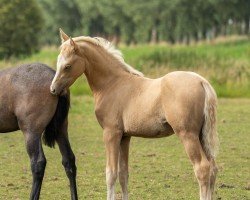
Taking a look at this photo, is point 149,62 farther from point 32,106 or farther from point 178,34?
point 178,34

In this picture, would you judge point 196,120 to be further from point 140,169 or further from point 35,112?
point 140,169

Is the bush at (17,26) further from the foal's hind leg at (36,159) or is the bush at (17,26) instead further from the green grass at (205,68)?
the foal's hind leg at (36,159)

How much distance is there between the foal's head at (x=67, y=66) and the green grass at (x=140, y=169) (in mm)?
1743

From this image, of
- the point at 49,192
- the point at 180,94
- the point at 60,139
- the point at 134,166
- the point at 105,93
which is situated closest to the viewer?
the point at 180,94

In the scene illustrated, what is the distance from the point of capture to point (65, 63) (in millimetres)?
7125

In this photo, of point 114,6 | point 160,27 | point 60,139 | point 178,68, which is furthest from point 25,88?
point 114,6

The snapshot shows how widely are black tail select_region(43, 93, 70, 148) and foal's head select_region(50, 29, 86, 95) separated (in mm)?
458

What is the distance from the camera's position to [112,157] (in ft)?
23.4

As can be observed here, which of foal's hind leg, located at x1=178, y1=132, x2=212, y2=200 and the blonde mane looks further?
the blonde mane

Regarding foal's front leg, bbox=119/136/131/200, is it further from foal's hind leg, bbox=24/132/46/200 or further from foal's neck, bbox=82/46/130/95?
foal's hind leg, bbox=24/132/46/200

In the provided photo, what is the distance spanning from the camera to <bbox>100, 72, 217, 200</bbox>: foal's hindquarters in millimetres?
6645

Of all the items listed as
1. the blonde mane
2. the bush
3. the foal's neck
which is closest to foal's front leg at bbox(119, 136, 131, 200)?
the foal's neck

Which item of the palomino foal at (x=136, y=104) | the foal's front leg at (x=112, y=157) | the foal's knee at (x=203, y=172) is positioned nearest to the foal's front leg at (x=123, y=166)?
the palomino foal at (x=136, y=104)

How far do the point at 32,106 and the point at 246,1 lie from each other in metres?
53.2
